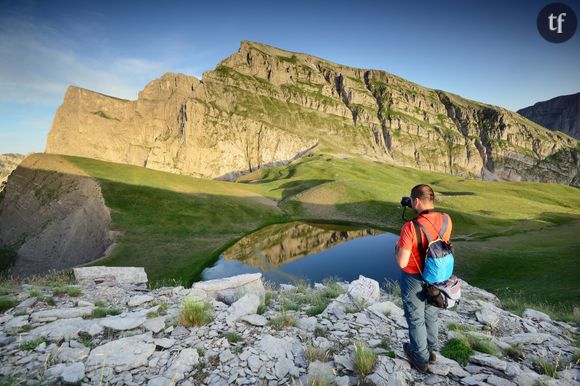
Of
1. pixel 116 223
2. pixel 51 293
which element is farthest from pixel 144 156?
pixel 51 293

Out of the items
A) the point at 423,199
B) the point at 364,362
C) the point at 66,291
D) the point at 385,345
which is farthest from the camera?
the point at 66,291

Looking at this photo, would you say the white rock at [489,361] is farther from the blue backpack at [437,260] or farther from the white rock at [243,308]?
the white rock at [243,308]

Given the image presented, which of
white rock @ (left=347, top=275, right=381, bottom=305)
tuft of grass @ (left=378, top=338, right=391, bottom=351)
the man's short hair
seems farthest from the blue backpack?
white rock @ (left=347, top=275, right=381, bottom=305)

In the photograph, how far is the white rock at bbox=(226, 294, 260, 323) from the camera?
28.6 feet

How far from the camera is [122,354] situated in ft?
21.5

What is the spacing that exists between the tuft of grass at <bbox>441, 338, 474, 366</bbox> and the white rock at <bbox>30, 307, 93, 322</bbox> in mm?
10957

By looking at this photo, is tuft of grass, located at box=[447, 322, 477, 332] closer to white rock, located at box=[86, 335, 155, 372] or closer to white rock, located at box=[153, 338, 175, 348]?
white rock, located at box=[153, 338, 175, 348]

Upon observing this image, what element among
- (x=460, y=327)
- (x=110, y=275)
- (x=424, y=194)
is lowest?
(x=110, y=275)

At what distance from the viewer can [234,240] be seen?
50.2 meters

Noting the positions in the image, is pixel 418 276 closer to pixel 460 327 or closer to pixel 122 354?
pixel 460 327

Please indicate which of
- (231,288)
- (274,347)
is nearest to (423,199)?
(274,347)

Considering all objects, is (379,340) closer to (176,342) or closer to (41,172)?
(176,342)

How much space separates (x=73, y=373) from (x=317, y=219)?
63090mm

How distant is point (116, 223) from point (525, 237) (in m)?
70.6
